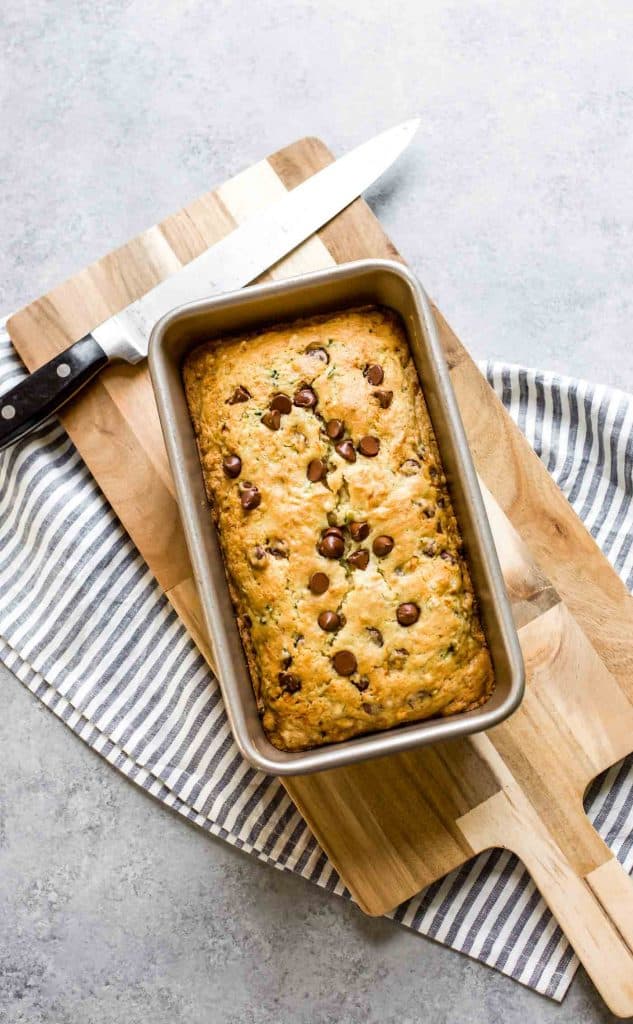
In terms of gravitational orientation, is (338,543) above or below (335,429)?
below

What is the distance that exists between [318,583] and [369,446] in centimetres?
33

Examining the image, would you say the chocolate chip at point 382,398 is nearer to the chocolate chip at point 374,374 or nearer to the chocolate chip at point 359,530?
the chocolate chip at point 374,374

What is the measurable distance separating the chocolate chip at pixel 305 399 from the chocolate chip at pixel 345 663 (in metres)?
0.57

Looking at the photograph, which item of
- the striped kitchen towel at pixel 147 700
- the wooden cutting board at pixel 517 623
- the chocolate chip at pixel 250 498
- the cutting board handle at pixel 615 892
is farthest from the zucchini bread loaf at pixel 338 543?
the cutting board handle at pixel 615 892

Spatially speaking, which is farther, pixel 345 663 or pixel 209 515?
pixel 209 515

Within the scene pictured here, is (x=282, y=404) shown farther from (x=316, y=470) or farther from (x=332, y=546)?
(x=332, y=546)

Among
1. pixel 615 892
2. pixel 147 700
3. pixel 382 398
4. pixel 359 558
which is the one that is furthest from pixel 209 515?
pixel 615 892

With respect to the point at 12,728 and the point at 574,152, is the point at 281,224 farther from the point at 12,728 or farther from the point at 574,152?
the point at 12,728

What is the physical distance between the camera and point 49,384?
227 cm

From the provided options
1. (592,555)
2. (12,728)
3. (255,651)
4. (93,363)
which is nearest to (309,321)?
(93,363)

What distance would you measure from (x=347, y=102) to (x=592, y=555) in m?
1.50

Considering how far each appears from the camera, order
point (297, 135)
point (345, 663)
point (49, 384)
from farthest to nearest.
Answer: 1. point (297, 135)
2. point (49, 384)
3. point (345, 663)

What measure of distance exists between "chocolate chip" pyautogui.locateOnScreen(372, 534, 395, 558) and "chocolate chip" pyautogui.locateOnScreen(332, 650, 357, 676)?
231 millimetres

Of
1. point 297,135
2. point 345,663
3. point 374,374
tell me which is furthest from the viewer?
point 297,135
